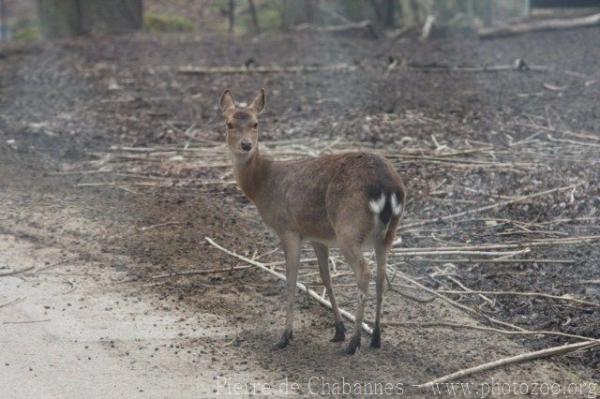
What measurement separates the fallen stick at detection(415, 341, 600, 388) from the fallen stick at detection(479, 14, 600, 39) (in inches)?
345

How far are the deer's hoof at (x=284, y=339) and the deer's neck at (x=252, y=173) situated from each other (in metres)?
0.90

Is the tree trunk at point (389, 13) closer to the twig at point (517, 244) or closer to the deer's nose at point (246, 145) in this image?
the twig at point (517, 244)

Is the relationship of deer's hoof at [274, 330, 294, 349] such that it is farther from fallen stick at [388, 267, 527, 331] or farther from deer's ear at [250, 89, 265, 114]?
deer's ear at [250, 89, 265, 114]

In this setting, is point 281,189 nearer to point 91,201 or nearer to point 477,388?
point 477,388

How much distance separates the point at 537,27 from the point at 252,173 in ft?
28.0

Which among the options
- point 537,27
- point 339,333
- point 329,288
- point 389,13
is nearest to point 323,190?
point 329,288

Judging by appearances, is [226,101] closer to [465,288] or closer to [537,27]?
[465,288]

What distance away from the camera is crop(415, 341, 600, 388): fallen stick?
4773 millimetres

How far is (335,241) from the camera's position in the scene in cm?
530

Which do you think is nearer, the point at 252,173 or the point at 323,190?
the point at 323,190

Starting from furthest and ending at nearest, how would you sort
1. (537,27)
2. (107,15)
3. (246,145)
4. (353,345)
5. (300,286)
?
1. (107,15)
2. (537,27)
3. (300,286)
4. (246,145)
5. (353,345)

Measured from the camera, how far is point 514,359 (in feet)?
16.1

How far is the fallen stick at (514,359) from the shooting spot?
15.7 feet

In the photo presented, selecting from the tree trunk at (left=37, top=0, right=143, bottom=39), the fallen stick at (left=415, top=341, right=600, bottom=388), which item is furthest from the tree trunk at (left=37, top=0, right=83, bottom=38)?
the fallen stick at (left=415, top=341, right=600, bottom=388)
